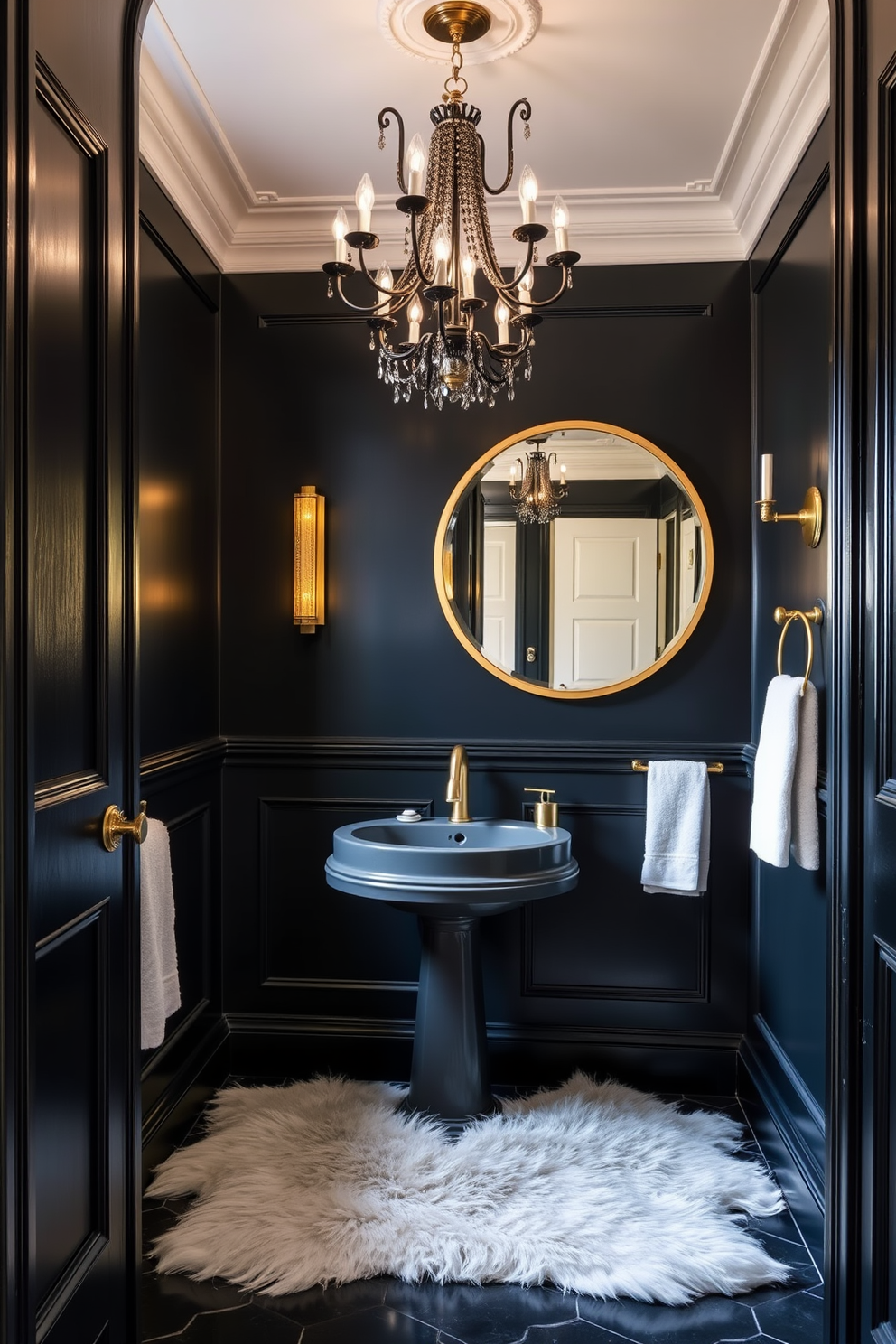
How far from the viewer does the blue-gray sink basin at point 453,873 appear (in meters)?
2.49

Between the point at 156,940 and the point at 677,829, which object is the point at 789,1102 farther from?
the point at 156,940

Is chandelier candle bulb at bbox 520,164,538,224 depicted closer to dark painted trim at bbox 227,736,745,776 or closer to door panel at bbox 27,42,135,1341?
door panel at bbox 27,42,135,1341

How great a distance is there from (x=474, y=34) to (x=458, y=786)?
6.08ft

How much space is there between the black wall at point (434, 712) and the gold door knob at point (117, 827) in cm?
152

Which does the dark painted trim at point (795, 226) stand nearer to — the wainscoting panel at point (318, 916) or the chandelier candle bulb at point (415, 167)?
the chandelier candle bulb at point (415, 167)

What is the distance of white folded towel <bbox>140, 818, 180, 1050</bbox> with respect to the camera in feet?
6.80

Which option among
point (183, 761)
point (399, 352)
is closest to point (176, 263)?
point (399, 352)

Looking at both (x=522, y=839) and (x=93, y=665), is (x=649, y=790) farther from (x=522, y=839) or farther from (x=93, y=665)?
(x=93, y=665)

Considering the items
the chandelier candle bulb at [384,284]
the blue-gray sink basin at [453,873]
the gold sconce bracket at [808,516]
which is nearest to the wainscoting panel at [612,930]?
the blue-gray sink basin at [453,873]

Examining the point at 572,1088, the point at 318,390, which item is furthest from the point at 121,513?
the point at 572,1088

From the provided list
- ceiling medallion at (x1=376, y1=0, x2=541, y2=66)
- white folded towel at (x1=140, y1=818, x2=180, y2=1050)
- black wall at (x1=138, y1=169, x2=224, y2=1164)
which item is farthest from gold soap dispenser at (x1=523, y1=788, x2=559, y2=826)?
ceiling medallion at (x1=376, y1=0, x2=541, y2=66)

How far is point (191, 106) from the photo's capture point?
235cm

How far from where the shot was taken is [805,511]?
222cm

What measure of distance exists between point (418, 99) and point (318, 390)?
2.99 feet
